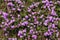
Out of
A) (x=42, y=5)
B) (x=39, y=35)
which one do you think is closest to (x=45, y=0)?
(x=42, y=5)

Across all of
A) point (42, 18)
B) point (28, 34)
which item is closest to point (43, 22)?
point (42, 18)

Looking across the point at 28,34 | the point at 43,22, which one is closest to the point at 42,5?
the point at 43,22

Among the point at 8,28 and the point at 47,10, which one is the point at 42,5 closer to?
the point at 47,10

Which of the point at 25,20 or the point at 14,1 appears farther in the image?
the point at 14,1

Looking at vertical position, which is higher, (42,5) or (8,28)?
(42,5)

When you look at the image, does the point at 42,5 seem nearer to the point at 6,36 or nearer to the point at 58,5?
the point at 58,5

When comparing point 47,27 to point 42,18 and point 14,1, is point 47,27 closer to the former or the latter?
point 42,18

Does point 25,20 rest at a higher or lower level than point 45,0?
lower
